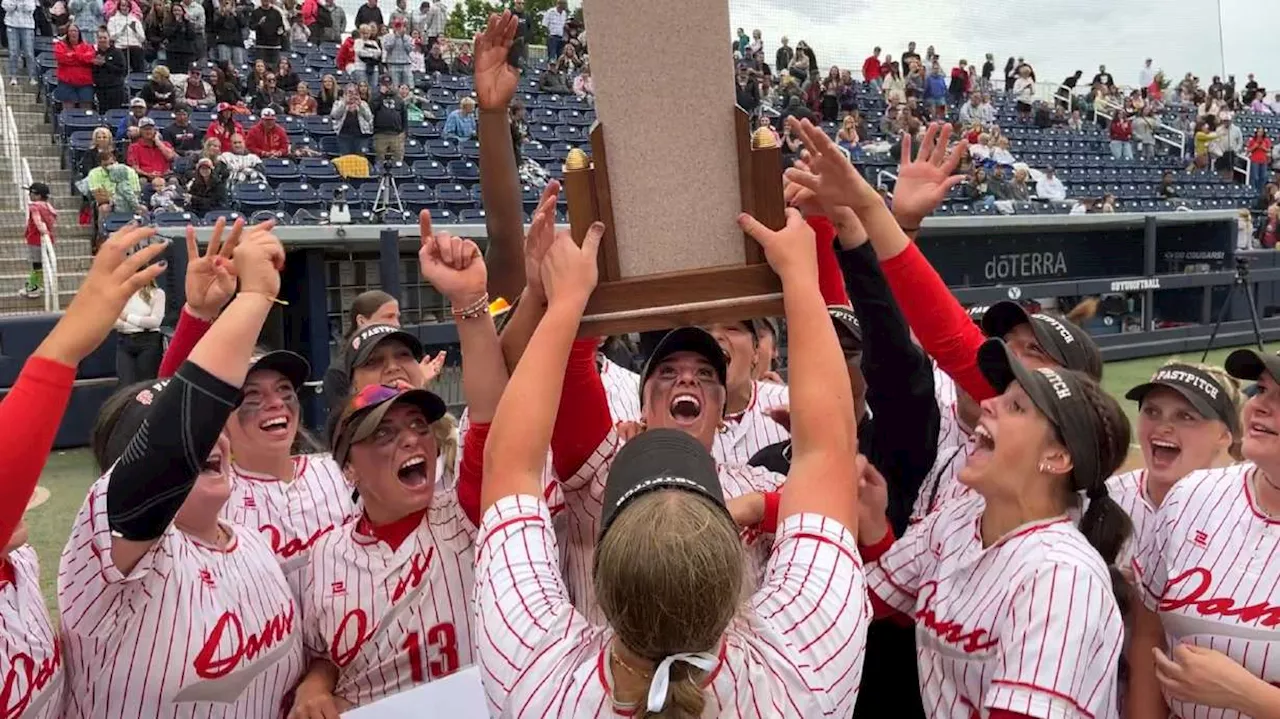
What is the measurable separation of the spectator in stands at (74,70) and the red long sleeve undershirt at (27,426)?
11.2 meters

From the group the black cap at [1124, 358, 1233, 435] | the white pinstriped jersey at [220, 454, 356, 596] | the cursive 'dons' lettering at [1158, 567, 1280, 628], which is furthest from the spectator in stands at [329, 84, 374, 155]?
the cursive 'dons' lettering at [1158, 567, 1280, 628]

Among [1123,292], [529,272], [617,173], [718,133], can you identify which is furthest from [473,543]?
[1123,292]

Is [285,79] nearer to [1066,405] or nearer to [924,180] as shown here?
[924,180]

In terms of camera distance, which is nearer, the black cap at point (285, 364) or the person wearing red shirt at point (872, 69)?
the black cap at point (285, 364)

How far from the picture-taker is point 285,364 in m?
2.83

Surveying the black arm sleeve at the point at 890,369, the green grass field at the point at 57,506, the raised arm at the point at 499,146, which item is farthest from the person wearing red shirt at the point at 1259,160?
the raised arm at the point at 499,146

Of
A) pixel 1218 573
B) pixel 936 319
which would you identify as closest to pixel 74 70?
pixel 936 319

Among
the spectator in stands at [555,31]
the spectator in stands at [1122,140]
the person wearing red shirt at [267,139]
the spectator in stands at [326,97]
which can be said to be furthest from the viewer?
the spectator in stands at [1122,140]

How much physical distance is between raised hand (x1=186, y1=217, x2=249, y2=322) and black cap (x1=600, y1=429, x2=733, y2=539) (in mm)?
1039

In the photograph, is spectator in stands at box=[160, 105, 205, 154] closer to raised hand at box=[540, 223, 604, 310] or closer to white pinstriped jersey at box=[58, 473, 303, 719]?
white pinstriped jersey at box=[58, 473, 303, 719]

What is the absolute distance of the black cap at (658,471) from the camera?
147 centimetres

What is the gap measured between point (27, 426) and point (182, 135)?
33.5 ft

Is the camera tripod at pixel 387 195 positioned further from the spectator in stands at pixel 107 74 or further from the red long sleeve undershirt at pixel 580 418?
the red long sleeve undershirt at pixel 580 418

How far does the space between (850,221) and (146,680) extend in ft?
5.46
